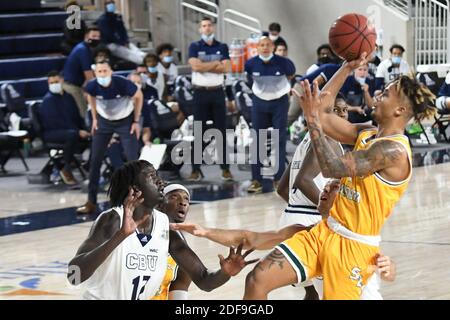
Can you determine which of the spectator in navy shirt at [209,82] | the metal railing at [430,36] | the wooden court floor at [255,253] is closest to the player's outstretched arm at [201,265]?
the wooden court floor at [255,253]

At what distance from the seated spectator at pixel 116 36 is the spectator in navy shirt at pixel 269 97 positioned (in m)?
4.58

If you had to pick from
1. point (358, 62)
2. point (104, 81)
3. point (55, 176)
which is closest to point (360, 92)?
point (55, 176)

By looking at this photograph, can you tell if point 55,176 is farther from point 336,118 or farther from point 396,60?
point 336,118

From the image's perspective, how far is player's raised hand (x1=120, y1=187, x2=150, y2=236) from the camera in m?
4.84

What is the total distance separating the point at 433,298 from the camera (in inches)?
292

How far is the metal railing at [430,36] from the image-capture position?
21.7 m

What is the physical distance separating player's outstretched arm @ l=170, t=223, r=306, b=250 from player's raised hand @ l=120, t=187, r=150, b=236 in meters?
0.33

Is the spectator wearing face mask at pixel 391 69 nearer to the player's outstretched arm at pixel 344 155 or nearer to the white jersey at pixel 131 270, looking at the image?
the player's outstretched arm at pixel 344 155

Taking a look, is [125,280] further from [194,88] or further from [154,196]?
[194,88]

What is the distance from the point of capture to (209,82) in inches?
541

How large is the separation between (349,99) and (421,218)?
4.57m

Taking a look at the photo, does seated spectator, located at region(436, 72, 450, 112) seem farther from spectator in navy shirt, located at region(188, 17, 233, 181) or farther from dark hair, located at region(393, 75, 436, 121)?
dark hair, located at region(393, 75, 436, 121)

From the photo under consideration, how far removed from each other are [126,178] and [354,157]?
111 centimetres
